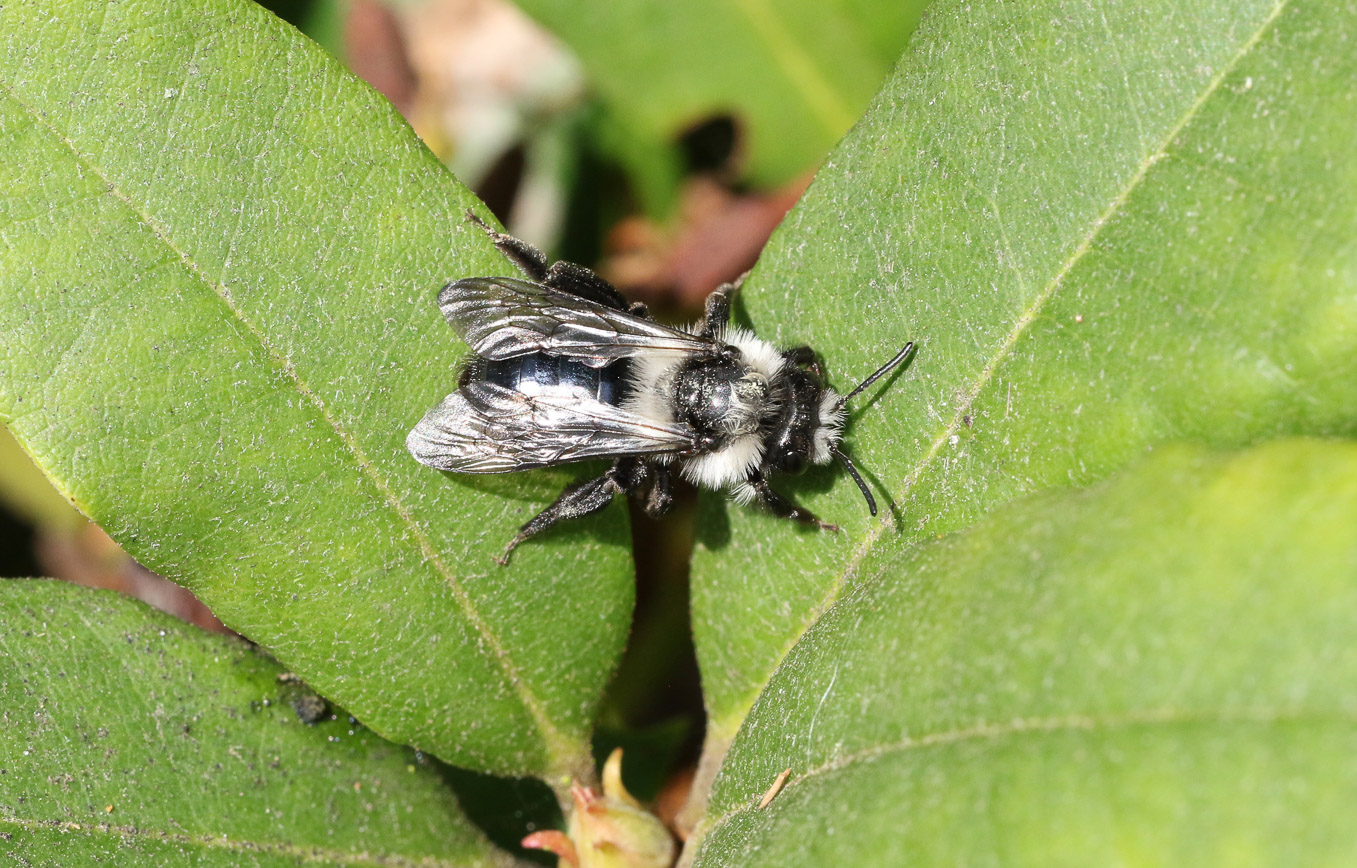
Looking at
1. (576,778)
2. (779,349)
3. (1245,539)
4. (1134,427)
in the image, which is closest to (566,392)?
(779,349)

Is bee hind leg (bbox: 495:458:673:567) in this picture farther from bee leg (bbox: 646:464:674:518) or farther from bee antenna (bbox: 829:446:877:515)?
bee antenna (bbox: 829:446:877:515)

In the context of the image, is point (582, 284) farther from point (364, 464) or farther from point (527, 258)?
point (364, 464)

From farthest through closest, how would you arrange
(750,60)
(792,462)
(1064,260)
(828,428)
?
(750,60) < (792,462) < (828,428) < (1064,260)

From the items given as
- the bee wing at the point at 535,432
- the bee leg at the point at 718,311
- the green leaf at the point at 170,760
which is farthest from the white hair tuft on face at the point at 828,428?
the green leaf at the point at 170,760

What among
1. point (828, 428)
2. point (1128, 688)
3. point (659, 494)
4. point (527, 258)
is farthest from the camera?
point (659, 494)

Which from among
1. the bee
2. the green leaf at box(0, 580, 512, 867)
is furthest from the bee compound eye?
the green leaf at box(0, 580, 512, 867)

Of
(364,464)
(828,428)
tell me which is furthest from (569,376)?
(364,464)
